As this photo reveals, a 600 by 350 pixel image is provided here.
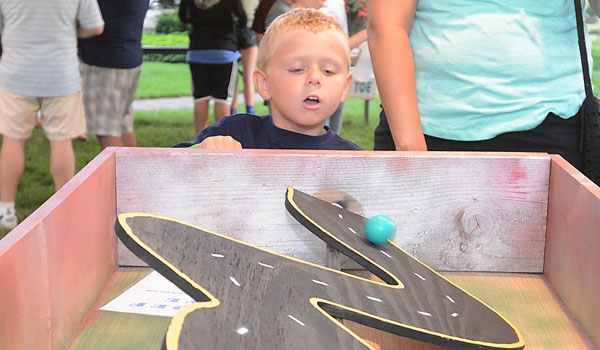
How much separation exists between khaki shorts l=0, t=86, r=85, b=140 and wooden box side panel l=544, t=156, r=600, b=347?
2.46 m

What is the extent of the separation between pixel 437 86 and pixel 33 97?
6.99 feet

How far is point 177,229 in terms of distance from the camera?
2.50ft

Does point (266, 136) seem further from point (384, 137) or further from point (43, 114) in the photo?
point (43, 114)

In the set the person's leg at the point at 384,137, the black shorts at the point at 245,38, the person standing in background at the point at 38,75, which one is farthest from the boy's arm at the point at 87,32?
the person's leg at the point at 384,137

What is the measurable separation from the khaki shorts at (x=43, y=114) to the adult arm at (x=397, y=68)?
6.67 feet

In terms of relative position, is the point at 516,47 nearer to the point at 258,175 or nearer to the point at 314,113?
the point at 314,113

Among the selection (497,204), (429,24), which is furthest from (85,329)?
(429,24)

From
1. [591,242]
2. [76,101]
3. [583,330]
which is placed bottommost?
[76,101]

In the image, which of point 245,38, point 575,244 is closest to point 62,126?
point 245,38

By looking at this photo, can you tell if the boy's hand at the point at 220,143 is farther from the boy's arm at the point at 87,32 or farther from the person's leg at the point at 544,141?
the boy's arm at the point at 87,32

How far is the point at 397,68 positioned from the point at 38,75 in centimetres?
205

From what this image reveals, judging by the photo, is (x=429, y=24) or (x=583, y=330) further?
(x=429, y=24)

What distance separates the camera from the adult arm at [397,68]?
131 cm

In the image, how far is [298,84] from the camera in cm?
144
